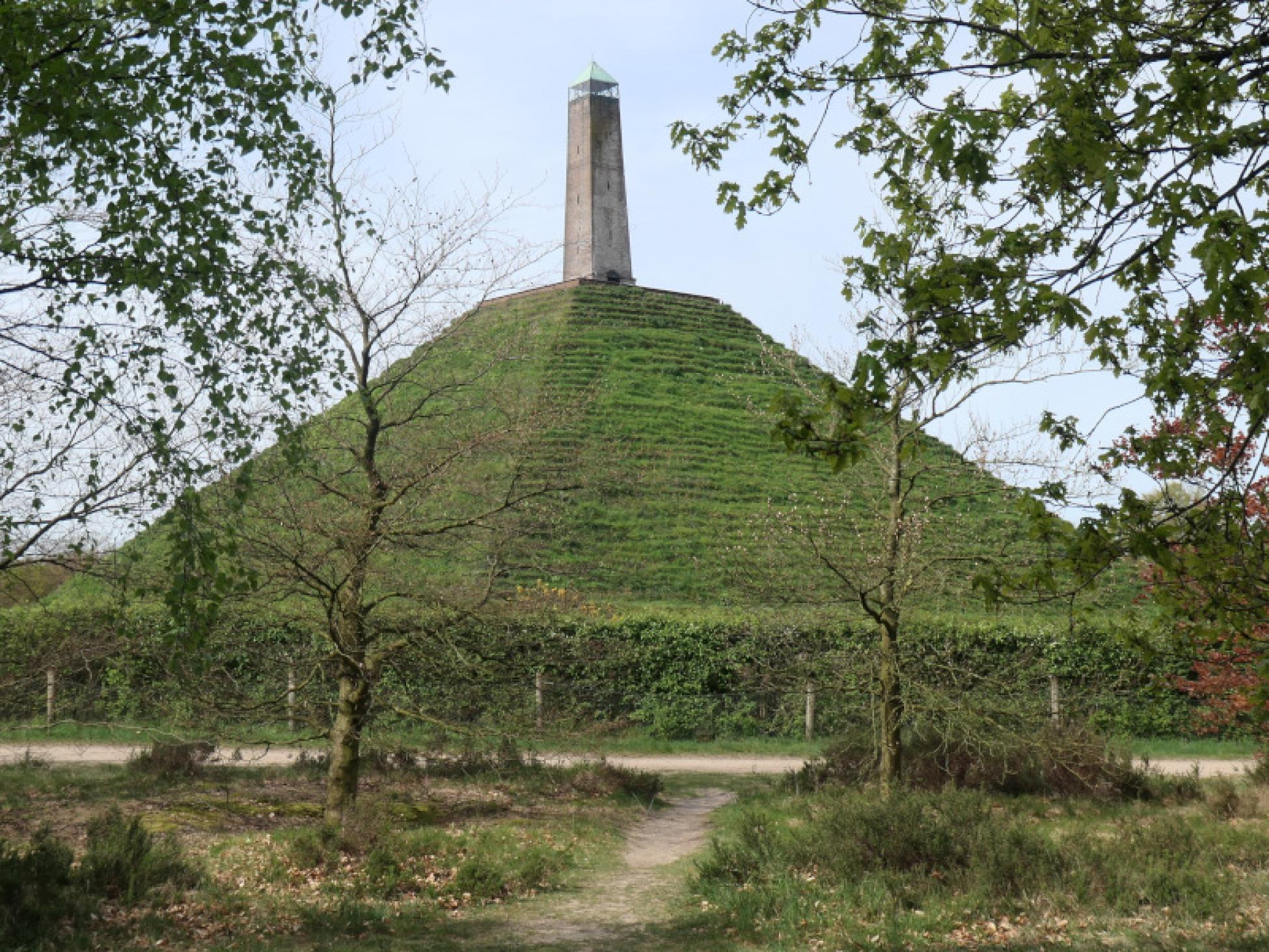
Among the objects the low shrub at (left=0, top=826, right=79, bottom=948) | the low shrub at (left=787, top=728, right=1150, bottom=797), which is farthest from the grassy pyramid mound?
the low shrub at (left=0, top=826, right=79, bottom=948)

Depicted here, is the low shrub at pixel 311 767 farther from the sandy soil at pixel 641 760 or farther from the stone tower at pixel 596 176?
the stone tower at pixel 596 176

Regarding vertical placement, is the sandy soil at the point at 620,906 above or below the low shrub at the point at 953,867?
below

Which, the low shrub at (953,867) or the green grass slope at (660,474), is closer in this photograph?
the low shrub at (953,867)

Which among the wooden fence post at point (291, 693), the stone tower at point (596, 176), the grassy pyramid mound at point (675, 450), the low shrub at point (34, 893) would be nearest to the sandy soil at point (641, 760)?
the grassy pyramid mound at point (675, 450)

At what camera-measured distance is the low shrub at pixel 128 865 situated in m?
8.52

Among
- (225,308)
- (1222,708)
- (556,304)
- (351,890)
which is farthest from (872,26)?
(556,304)

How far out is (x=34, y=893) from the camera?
25.7 ft

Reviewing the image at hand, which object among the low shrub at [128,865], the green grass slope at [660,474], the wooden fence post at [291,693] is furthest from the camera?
the green grass slope at [660,474]

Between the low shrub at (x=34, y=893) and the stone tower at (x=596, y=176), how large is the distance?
5908 centimetres

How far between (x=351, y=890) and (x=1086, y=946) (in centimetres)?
541

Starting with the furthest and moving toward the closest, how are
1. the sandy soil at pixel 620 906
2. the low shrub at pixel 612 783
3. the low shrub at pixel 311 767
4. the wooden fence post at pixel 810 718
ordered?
the wooden fence post at pixel 810 718 < the low shrub at pixel 311 767 < the low shrub at pixel 612 783 < the sandy soil at pixel 620 906

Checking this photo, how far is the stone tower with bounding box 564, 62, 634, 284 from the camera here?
65875 mm

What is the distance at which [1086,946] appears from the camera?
723 centimetres

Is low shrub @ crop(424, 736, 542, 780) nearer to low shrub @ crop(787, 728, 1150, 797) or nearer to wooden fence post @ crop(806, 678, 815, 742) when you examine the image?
low shrub @ crop(787, 728, 1150, 797)
